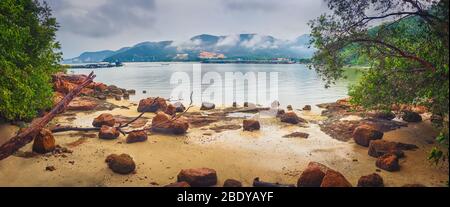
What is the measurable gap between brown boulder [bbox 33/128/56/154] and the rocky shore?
2.2 inches

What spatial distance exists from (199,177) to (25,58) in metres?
13.1

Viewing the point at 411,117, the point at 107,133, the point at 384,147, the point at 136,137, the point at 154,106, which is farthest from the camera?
the point at 154,106

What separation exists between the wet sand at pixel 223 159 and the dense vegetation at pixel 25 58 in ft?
8.89

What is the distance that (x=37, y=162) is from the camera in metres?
16.4

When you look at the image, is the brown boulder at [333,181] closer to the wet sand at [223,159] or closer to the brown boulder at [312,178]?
the brown boulder at [312,178]

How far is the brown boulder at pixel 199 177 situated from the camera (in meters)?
14.3

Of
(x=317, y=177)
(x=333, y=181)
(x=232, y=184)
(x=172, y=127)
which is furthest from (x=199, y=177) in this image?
(x=172, y=127)

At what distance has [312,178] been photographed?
556 inches

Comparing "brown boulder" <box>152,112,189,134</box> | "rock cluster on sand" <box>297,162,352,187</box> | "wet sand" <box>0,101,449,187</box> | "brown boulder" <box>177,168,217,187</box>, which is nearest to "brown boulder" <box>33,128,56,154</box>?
"wet sand" <box>0,101,449,187</box>

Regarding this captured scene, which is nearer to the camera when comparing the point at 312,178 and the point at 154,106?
the point at 312,178

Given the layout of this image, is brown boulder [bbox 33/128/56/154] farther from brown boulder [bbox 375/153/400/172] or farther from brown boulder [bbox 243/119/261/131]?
brown boulder [bbox 375/153/400/172]

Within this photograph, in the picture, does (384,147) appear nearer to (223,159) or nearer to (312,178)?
(312,178)
